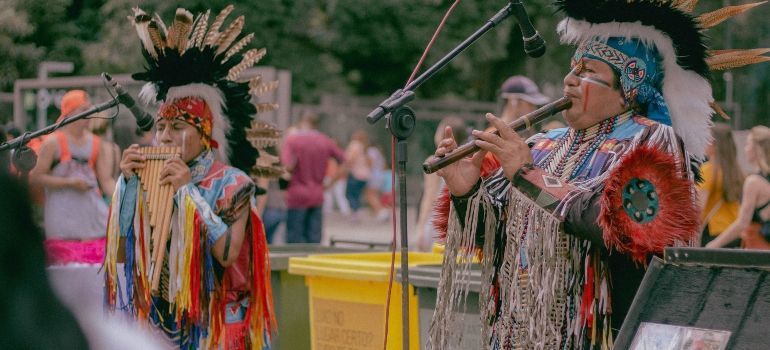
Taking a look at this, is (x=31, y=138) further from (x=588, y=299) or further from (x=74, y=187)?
(x=588, y=299)

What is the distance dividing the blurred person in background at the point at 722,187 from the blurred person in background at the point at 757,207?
381 millimetres

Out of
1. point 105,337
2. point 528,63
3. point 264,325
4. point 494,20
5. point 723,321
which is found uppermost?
point 528,63

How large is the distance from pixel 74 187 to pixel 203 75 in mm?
3096

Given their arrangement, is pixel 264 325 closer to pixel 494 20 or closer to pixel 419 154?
pixel 494 20

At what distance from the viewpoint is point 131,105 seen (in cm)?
501

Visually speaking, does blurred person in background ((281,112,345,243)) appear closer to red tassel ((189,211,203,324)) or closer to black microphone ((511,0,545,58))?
red tassel ((189,211,203,324))

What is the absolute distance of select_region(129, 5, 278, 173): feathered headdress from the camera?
4809 mm

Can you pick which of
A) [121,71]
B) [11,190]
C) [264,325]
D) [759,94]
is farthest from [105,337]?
[121,71]

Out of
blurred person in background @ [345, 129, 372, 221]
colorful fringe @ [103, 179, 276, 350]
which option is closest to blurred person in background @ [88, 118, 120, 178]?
colorful fringe @ [103, 179, 276, 350]

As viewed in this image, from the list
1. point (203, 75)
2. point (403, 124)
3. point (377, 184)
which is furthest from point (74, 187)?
point (377, 184)

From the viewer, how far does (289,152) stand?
38.5 feet

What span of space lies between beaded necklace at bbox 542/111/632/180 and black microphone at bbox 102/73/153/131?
81.5 inches

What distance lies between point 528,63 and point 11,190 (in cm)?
2646

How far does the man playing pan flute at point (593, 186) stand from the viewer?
10.9ft
